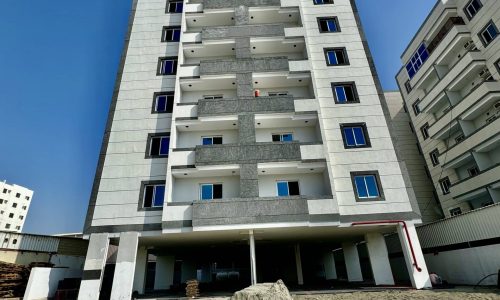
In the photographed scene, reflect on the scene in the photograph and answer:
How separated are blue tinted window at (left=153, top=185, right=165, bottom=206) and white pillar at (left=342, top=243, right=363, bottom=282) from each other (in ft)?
51.3

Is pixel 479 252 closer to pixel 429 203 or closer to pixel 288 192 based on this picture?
pixel 288 192

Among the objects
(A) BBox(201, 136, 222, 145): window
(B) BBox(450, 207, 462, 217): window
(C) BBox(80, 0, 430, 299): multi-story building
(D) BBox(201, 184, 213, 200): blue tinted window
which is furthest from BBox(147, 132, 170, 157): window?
(B) BBox(450, 207, 462, 217): window

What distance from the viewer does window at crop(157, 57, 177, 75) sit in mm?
22572

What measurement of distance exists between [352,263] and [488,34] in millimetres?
25166

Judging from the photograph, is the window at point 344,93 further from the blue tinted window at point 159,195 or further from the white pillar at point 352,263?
the blue tinted window at point 159,195

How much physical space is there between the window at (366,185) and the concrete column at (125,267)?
579 inches

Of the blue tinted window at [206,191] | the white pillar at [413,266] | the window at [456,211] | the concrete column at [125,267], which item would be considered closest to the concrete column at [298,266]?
the white pillar at [413,266]

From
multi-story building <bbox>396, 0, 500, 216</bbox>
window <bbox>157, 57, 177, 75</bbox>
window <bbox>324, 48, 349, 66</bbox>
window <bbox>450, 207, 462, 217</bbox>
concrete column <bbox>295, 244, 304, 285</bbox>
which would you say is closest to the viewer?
concrete column <bbox>295, 244, 304, 285</bbox>

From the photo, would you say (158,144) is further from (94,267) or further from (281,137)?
(281,137)

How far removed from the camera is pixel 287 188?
19.1m

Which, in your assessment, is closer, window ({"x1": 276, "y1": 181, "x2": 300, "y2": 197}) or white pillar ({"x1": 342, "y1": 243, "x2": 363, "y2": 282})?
window ({"x1": 276, "y1": 181, "x2": 300, "y2": 197})

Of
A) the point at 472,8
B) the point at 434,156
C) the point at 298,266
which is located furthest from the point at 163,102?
the point at 472,8

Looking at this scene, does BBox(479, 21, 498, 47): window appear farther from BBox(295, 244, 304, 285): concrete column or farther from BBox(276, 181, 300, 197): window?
BBox(295, 244, 304, 285): concrete column

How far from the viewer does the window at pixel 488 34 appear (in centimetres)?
2436
